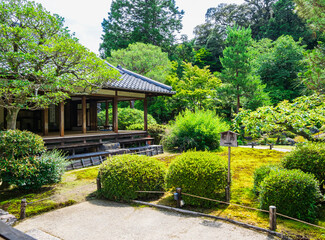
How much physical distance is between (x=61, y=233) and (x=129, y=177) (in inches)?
72.7

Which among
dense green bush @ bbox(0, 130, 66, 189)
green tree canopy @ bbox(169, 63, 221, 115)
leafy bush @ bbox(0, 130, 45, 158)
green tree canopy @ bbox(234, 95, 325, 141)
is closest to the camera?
green tree canopy @ bbox(234, 95, 325, 141)

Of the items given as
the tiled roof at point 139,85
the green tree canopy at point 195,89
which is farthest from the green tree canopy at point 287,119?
the green tree canopy at point 195,89

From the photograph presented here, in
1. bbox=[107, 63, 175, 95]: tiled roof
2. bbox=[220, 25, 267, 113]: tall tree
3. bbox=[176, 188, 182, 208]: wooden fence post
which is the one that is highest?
bbox=[220, 25, 267, 113]: tall tree

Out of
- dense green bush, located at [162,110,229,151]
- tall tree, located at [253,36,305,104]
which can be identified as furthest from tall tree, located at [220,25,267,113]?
dense green bush, located at [162,110,229,151]

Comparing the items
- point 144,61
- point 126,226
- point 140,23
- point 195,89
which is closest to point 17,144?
point 126,226

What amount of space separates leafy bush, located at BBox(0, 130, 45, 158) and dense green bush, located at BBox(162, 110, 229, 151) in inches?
306

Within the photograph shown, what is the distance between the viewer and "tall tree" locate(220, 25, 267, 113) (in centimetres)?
2256

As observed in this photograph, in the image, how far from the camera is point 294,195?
4371 millimetres

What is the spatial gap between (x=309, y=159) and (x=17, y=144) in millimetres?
7218

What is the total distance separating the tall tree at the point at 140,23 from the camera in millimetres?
32844

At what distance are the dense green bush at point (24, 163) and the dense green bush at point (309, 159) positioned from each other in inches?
243

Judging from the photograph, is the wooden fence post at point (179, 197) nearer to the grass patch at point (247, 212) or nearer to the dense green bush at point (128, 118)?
the grass patch at point (247, 212)

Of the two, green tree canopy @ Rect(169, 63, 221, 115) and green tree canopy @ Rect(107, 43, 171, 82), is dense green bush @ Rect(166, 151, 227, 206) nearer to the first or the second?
green tree canopy @ Rect(169, 63, 221, 115)

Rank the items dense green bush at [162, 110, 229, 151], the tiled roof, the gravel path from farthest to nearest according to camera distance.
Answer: dense green bush at [162, 110, 229, 151]
the tiled roof
the gravel path
